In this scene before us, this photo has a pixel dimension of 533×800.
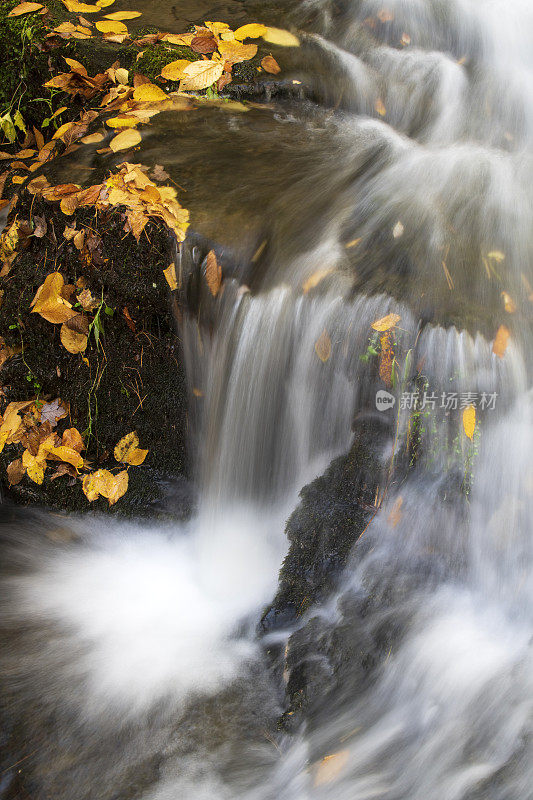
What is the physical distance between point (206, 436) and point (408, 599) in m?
1.31

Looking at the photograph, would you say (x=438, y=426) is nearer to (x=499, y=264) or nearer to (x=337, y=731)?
(x=499, y=264)

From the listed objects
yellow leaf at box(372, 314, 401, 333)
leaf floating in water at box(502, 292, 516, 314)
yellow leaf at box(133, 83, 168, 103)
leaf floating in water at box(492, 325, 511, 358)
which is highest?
yellow leaf at box(133, 83, 168, 103)

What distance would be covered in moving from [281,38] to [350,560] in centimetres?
347

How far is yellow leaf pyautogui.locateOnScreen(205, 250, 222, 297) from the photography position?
10.9 feet

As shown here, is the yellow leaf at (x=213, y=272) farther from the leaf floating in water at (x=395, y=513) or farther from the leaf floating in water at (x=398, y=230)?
the leaf floating in water at (x=395, y=513)

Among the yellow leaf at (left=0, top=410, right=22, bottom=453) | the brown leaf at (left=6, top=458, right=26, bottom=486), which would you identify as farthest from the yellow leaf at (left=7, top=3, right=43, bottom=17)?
the brown leaf at (left=6, top=458, right=26, bottom=486)

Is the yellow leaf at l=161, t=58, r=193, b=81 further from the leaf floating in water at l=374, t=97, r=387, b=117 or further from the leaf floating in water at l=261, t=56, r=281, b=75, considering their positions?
the leaf floating in water at l=374, t=97, r=387, b=117

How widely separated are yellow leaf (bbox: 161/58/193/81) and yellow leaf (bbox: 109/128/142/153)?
0.52 meters

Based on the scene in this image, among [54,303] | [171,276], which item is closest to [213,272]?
[171,276]

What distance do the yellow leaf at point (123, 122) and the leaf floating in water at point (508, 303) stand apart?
2.28 metres

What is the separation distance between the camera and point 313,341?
10.5ft

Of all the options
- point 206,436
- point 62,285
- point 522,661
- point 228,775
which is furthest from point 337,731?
point 62,285

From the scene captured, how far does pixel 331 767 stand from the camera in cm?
257

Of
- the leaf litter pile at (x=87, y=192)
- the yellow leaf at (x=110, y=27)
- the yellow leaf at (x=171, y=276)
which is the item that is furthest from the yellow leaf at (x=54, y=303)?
the yellow leaf at (x=110, y=27)
